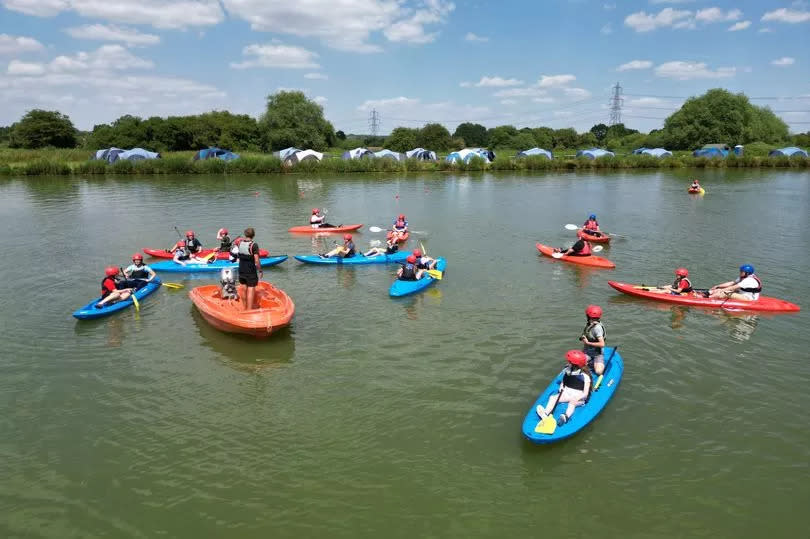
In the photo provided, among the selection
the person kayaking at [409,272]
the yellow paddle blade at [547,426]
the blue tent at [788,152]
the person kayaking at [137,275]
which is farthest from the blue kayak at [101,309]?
the blue tent at [788,152]

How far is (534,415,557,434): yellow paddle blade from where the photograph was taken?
8.64 m

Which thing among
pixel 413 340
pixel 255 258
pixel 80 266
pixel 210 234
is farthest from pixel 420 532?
pixel 210 234

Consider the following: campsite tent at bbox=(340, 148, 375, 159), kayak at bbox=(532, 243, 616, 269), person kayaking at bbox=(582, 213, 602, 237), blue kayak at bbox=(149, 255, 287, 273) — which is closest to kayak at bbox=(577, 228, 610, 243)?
person kayaking at bbox=(582, 213, 602, 237)

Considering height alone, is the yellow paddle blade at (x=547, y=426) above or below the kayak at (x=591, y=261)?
below

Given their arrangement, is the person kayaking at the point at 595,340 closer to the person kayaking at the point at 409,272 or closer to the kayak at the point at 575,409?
the kayak at the point at 575,409

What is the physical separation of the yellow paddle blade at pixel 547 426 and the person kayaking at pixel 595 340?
2031 millimetres

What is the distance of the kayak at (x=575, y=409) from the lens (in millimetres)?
8672

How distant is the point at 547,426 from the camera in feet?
28.5

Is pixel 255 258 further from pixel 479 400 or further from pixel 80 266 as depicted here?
pixel 80 266

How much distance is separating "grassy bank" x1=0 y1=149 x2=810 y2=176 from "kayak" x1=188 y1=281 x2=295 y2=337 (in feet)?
157

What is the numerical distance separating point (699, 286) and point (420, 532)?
577 inches

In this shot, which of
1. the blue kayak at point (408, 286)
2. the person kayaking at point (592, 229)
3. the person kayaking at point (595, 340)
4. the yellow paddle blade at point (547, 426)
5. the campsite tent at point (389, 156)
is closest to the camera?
the yellow paddle blade at point (547, 426)

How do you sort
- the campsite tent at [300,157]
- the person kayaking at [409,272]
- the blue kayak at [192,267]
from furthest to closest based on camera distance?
the campsite tent at [300,157], the blue kayak at [192,267], the person kayaking at [409,272]

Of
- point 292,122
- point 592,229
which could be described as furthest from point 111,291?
point 292,122
